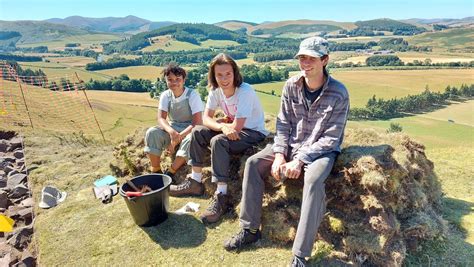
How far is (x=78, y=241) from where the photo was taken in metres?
5.04

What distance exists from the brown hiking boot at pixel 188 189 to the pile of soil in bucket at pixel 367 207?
0.69 metres

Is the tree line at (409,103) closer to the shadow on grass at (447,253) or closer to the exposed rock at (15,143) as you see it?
the exposed rock at (15,143)

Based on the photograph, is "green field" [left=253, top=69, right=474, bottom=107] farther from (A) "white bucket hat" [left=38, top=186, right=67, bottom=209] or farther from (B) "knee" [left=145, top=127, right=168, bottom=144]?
(A) "white bucket hat" [left=38, top=186, right=67, bottom=209]

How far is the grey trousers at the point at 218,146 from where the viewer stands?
498cm

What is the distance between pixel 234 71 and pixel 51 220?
3789 millimetres

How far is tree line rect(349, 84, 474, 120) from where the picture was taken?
61.8 m

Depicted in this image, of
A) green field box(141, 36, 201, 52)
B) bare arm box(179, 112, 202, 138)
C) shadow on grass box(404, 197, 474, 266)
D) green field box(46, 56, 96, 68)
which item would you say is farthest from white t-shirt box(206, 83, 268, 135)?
green field box(141, 36, 201, 52)

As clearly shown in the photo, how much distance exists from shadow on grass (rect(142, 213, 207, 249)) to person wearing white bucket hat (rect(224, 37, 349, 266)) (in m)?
0.58

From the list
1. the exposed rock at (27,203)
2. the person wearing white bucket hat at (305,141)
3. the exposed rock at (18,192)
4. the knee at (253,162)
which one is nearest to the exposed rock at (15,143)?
the exposed rock at (18,192)

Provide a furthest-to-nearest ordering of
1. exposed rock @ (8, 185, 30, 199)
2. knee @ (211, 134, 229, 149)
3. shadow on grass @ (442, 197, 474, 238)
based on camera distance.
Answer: exposed rock @ (8, 185, 30, 199) → shadow on grass @ (442, 197, 474, 238) → knee @ (211, 134, 229, 149)

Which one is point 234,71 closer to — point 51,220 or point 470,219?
point 51,220

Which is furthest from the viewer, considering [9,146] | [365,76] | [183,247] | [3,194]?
[365,76]

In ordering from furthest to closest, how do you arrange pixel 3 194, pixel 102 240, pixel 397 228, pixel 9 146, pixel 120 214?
pixel 9 146, pixel 3 194, pixel 120 214, pixel 102 240, pixel 397 228

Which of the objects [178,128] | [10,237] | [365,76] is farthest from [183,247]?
[365,76]
